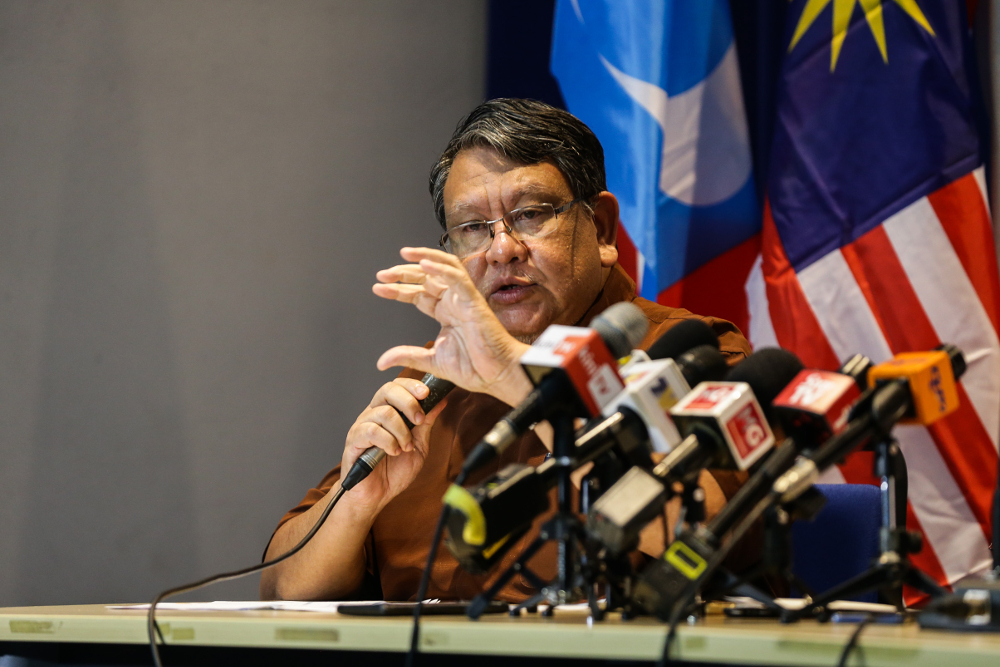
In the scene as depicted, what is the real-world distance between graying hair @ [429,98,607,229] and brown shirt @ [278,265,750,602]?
29 cm

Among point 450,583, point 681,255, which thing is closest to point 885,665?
point 450,583

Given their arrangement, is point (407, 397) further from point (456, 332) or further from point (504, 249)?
point (504, 249)

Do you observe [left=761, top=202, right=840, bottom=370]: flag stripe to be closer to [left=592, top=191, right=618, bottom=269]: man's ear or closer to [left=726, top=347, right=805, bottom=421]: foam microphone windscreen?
[left=592, top=191, right=618, bottom=269]: man's ear

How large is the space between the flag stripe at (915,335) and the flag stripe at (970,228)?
13 cm

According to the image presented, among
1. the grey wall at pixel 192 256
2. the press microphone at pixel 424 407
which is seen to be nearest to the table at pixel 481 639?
the press microphone at pixel 424 407

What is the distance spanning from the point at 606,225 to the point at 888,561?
1193 mm

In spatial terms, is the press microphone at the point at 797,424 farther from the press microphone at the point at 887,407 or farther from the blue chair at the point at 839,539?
the blue chair at the point at 839,539

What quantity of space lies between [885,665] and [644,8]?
202 centimetres

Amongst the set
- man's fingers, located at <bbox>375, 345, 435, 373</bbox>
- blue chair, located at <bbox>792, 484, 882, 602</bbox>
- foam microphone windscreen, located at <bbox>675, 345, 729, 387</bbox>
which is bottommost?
blue chair, located at <bbox>792, 484, 882, 602</bbox>

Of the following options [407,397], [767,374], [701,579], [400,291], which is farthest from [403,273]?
[701,579]

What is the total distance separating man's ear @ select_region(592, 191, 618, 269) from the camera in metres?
1.92

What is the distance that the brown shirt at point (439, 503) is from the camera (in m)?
1.52

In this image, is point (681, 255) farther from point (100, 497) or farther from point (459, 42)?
point (100, 497)

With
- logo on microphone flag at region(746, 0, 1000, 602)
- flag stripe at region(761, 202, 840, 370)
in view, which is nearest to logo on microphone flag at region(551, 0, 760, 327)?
flag stripe at region(761, 202, 840, 370)
